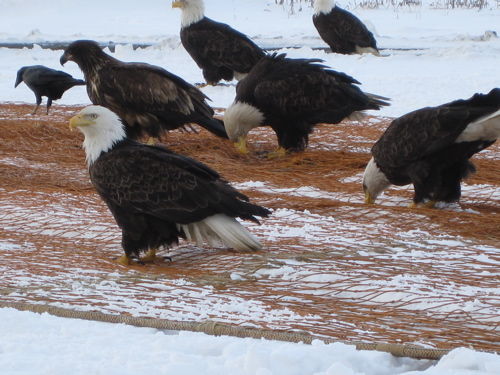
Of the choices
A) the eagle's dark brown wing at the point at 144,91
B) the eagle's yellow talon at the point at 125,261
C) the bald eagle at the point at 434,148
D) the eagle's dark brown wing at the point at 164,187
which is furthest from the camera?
the eagle's dark brown wing at the point at 144,91

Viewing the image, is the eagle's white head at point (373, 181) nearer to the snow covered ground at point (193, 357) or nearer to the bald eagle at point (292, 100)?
the bald eagle at point (292, 100)

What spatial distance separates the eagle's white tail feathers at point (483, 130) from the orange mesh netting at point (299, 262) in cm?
50

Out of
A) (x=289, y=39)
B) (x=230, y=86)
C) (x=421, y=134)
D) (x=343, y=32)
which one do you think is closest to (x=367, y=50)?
(x=343, y=32)

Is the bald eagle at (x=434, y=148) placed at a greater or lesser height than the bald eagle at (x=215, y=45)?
lesser

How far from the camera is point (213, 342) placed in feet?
12.3

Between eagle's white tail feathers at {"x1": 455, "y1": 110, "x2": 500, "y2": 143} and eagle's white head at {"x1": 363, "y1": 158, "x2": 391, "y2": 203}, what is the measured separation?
0.65 meters

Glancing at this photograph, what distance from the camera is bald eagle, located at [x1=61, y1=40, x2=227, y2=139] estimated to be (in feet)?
28.6

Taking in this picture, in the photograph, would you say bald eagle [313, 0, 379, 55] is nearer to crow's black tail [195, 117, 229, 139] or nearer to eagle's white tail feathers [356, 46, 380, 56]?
eagle's white tail feathers [356, 46, 380, 56]

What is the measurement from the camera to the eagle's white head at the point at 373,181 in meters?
6.93

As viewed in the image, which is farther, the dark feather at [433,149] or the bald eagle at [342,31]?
the bald eagle at [342,31]

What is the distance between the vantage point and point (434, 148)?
6598 mm

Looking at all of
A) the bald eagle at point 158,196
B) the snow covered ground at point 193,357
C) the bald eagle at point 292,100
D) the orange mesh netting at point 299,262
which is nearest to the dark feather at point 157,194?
the bald eagle at point 158,196

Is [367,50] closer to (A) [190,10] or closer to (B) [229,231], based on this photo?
(A) [190,10]

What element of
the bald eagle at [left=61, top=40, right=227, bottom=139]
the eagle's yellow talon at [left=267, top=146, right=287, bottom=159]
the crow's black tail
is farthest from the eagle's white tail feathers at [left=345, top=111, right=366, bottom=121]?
the bald eagle at [left=61, top=40, right=227, bottom=139]
